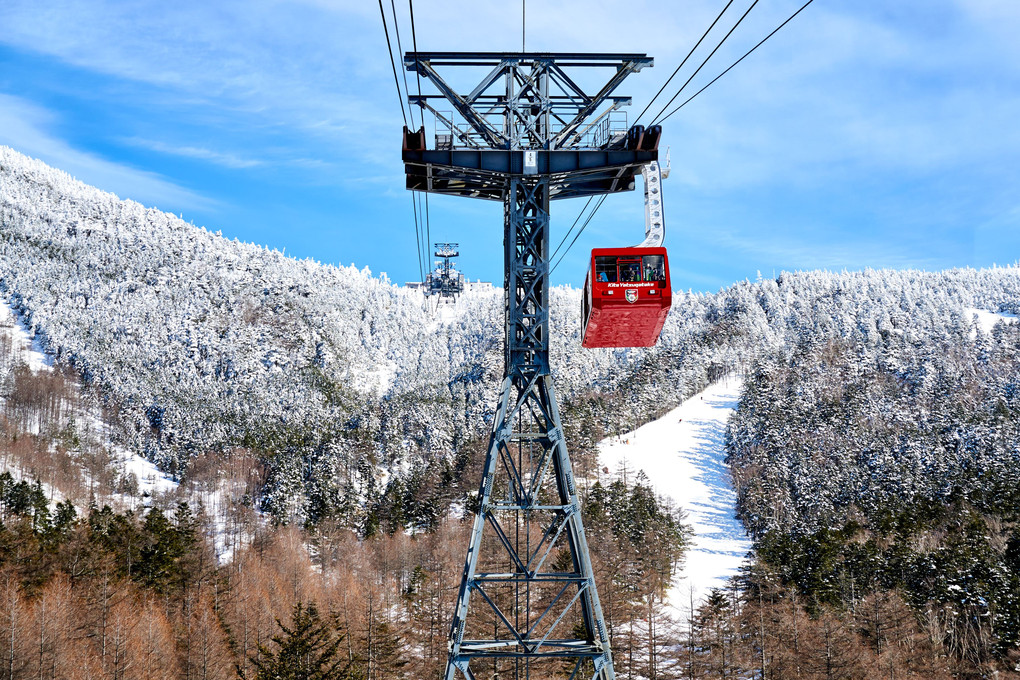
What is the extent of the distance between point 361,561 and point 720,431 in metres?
93.6

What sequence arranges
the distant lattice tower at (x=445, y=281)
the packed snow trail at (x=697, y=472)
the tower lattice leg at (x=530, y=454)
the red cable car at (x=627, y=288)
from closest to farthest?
the tower lattice leg at (x=530, y=454) → the red cable car at (x=627, y=288) → the distant lattice tower at (x=445, y=281) → the packed snow trail at (x=697, y=472)

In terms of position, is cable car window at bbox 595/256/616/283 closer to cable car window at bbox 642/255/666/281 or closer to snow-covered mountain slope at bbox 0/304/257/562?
cable car window at bbox 642/255/666/281

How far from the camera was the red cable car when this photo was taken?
17.8 meters

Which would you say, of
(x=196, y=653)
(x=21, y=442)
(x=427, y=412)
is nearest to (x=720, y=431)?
(x=427, y=412)

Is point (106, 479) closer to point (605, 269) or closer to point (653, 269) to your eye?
point (605, 269)

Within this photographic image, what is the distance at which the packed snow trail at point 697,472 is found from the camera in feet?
305

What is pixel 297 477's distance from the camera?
383 ft

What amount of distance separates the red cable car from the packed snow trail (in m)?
66.2

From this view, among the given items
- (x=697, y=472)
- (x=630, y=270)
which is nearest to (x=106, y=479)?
(x=697, y=472)

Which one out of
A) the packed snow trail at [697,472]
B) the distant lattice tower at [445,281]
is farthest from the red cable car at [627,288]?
the packed snow trail at [697,472]

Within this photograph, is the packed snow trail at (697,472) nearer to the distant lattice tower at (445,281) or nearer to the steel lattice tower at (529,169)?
the distant lattice tower at (445,281)

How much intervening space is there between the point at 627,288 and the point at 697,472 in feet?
414

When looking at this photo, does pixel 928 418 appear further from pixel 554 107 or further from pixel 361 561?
pixel 554 107

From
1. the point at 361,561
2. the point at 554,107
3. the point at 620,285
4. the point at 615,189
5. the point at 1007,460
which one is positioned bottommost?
the point at 361,561
